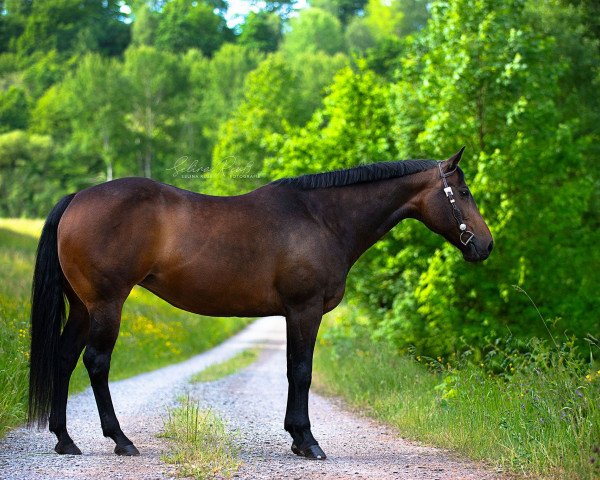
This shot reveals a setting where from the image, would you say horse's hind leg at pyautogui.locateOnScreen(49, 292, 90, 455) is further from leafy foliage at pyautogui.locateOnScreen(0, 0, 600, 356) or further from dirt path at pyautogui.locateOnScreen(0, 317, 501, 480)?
leafy foliage at pyautogui.locateOnScreen(0, 0, 600, 356)

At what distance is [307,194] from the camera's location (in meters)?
8.19

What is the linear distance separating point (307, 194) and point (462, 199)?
1584mm

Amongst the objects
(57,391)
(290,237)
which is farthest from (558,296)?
(57,391)

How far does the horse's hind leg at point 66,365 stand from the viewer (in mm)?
7430

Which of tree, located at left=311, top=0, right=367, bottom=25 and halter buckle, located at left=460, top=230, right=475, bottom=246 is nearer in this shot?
halter buckle, located at left=460, top=230, right=475, bottom=246

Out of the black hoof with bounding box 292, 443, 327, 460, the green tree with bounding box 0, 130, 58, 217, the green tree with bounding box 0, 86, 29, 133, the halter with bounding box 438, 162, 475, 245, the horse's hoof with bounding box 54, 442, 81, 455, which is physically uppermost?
the halter with bounding box 438, 162, 475, 245

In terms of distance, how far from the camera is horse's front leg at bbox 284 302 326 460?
7660 mm

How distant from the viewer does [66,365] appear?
7695 mm

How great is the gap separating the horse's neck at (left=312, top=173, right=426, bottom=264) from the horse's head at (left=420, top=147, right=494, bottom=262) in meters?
0.16

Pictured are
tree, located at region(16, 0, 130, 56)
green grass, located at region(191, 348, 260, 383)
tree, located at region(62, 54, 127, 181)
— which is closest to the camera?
green grass, located at region(191, 348, 260, 383)

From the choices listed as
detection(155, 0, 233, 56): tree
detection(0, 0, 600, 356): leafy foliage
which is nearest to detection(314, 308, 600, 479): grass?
detection(0, 0, 600, 356): leafy foliage

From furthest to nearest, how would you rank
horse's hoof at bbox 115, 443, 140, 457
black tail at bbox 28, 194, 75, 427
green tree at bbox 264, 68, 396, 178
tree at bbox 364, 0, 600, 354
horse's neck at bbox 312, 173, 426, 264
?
green tree at bbox 264, 68, 396, 178
tree at bbox 364, 0, 600, 354
horse's neck at bbox 312, 173, 426, 264
black tail at bbox 28, 194, 75, 427
horse's hoof at bbox 115, 443, 140, 457

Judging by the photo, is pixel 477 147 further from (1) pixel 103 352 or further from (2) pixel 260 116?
(2) pixel 260 116

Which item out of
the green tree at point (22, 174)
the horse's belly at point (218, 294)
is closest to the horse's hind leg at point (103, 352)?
the horse's belly at point (218, 294)
